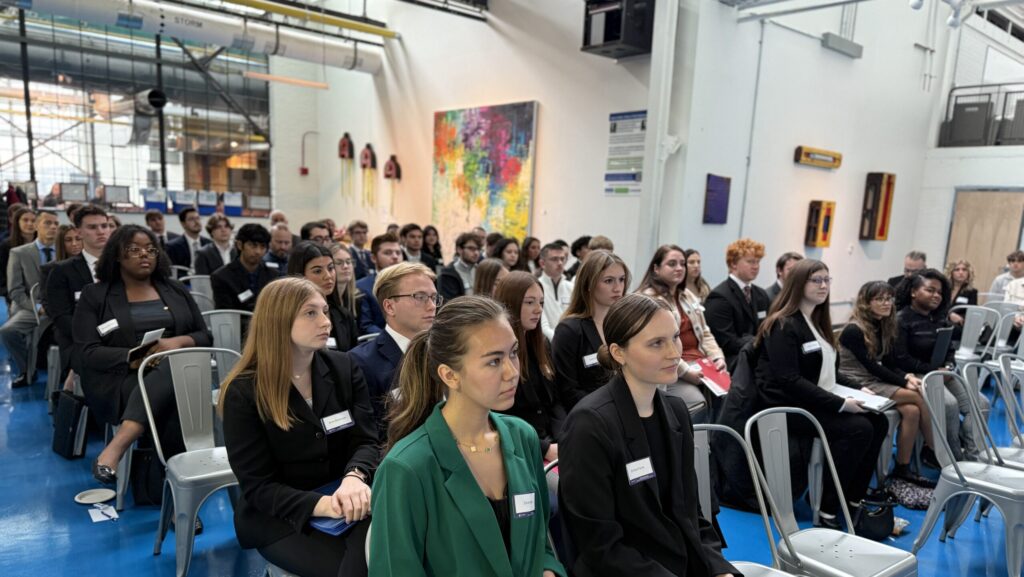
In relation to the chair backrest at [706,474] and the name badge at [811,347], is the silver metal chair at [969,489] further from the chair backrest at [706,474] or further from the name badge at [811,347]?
the chair backrest at [706,474]

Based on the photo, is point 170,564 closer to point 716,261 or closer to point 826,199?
point 716,261

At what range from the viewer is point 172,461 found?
2482mm

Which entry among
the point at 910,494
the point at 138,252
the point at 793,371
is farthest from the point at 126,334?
the point at 910,494

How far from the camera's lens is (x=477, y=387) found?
1434mm

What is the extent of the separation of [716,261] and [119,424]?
18.7ft

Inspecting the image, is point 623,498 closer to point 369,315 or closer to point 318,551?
point 318,551

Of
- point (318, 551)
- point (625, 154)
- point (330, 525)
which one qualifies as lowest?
point (318, 551)

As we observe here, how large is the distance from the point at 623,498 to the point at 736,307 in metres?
3.10

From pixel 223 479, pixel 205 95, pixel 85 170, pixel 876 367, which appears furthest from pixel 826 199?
pixel 85 170

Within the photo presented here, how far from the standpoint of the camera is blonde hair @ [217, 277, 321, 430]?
1.90 metres

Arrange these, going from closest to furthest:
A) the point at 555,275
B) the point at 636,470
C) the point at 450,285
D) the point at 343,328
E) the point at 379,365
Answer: the point at 636,470 → the point at 379,365 → the point at 343,328 → the point at 555,275 → the point at 450,285

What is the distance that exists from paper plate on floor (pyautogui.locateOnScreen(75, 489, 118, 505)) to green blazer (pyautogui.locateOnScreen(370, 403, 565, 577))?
2.46 metres

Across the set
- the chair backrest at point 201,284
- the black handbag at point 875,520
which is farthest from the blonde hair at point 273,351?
the chair backrest at point 201,284

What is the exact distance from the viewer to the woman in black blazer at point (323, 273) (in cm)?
335
